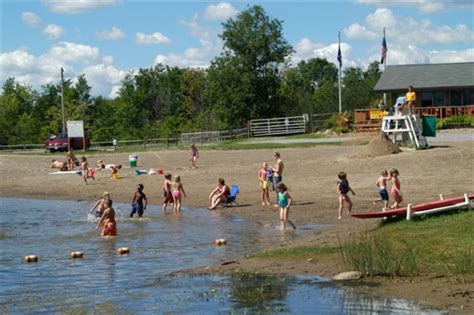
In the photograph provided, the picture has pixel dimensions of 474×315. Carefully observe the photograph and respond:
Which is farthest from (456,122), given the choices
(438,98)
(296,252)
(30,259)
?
(30,259)

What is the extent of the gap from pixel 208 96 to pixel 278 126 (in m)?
9.72

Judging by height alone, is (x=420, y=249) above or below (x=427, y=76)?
below

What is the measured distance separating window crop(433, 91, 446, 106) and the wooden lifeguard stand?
65.5 ft

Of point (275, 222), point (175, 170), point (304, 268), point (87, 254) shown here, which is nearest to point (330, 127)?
point (175, 170)

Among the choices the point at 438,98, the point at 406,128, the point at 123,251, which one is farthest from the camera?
the point at 438,98

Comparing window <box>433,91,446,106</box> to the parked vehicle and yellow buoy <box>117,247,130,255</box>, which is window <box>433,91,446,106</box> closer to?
the parked vehicle

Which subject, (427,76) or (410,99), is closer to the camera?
(410,99)

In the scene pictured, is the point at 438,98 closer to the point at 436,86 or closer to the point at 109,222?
the point at 436,86

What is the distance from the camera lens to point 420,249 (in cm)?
1420

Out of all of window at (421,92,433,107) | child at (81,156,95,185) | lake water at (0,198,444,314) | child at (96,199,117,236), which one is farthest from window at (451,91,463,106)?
child at (96,199,117,236)

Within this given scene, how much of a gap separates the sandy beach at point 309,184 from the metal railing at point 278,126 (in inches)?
510

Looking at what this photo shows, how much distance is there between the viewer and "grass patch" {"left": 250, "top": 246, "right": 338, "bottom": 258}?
15.7 metres

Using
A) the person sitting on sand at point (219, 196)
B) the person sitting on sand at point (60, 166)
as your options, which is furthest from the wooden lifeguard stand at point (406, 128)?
the person sitting on sand at point (60, 166)

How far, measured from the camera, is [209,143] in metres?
57.9
